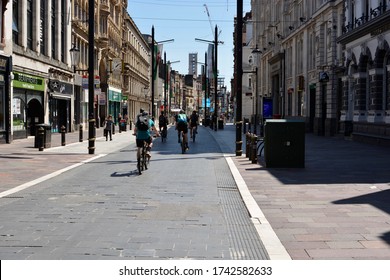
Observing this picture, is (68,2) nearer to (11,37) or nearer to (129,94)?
(11,37)

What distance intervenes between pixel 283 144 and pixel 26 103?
19.7m

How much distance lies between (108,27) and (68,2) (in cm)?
2108

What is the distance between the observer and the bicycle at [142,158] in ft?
46.3

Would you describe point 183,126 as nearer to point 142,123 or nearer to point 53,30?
point 142,123

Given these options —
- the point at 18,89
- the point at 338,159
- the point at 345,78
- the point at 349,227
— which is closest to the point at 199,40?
the point at 345,78

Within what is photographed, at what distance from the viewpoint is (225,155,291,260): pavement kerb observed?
19.8 feet

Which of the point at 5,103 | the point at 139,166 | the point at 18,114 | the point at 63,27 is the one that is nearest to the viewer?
the point at 139,166

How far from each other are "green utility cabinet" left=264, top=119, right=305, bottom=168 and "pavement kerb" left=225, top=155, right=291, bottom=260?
3673mm

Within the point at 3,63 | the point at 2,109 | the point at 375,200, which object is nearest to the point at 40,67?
the point at 2,109

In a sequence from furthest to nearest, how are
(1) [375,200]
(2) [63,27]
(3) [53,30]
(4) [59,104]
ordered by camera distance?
1. (2) [63,27]
2. (4) [59,104]
3. (3) [53,30]
4. (1) [375,200]

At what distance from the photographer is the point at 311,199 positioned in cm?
992

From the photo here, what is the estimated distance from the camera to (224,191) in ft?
37.0

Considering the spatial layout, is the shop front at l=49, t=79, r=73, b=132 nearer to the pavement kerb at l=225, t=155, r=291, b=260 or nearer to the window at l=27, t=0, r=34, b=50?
the window at l=27, t=0, r=34, b=50

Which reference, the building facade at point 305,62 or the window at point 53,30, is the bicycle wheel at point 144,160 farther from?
the window at point 53,30
